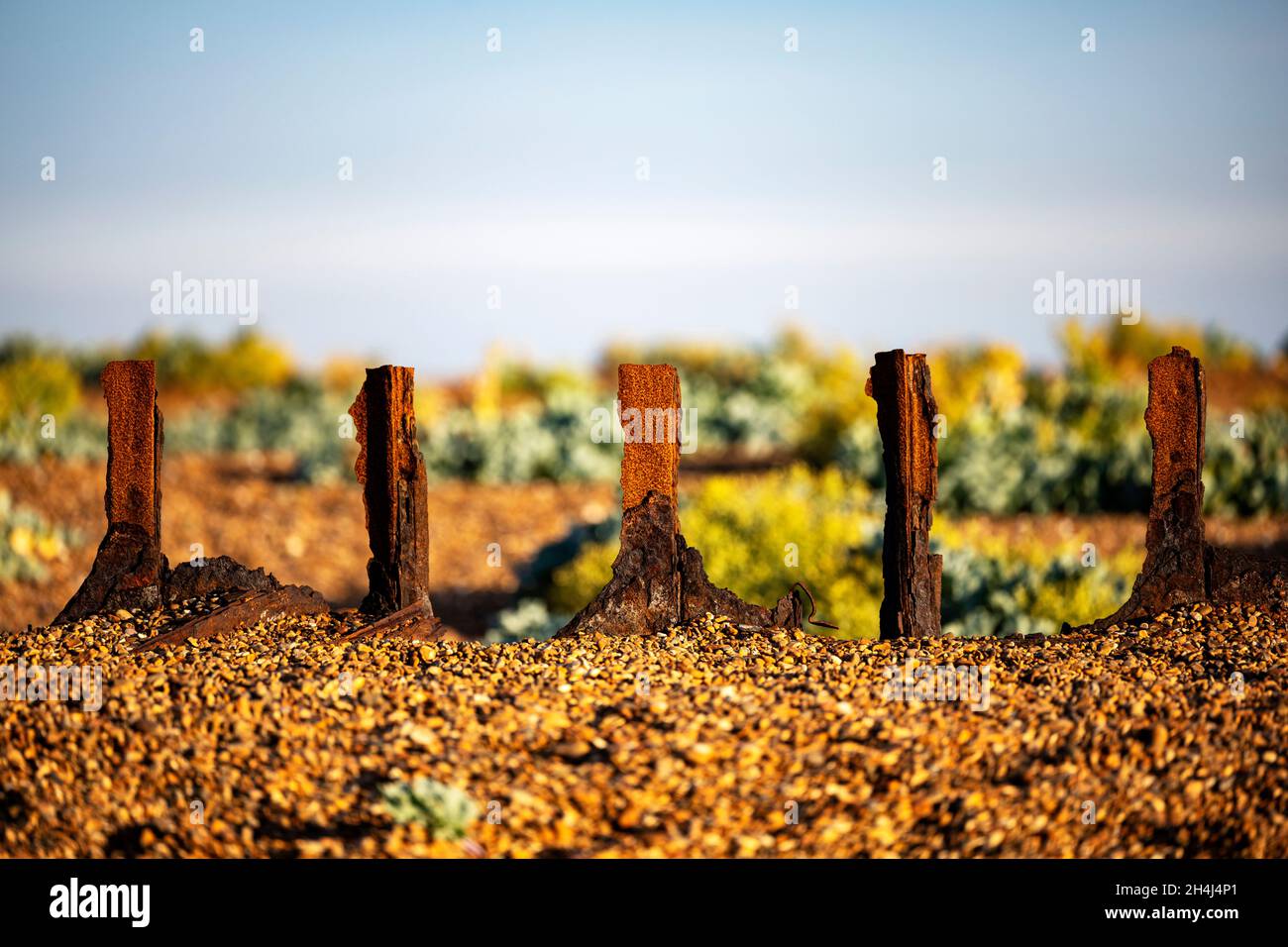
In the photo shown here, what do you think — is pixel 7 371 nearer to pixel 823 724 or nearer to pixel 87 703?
pixel 87 703

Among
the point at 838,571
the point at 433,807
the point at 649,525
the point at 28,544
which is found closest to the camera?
the point at 433,807

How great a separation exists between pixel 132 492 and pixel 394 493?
0.91m

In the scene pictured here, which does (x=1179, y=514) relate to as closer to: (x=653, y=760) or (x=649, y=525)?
(x=649, y=525)

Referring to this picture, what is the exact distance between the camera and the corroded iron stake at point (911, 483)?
4195mm

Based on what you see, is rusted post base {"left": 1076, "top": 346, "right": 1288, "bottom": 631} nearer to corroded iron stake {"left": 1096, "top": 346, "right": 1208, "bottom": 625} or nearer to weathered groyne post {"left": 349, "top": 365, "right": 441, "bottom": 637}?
corroded iron stake {"left": 1096, "top": 346, "right": 1208, "bottom": 625}

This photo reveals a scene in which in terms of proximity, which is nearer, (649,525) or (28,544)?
(649,525)

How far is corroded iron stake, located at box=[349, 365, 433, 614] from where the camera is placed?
427 cm

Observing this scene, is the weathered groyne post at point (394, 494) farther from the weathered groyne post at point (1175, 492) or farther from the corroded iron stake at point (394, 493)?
the weathered groyne post at point (1175, 492)

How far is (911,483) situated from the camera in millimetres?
4203

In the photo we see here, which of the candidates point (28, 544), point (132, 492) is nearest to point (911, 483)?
point (132, 492)

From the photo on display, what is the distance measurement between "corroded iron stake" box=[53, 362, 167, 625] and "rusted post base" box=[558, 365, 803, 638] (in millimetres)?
1477

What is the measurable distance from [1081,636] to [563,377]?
54.9ft
